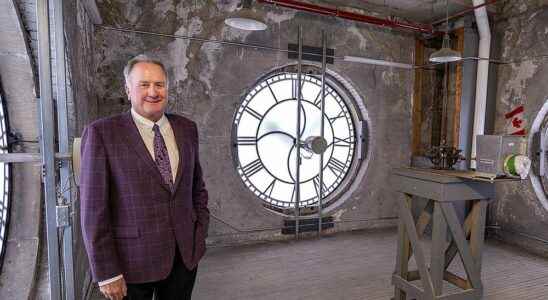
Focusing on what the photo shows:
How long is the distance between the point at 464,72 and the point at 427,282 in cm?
256

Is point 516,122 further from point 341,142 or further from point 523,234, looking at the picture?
point 341,142

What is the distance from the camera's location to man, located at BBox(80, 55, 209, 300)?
1.09 m

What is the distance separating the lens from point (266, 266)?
278 cm

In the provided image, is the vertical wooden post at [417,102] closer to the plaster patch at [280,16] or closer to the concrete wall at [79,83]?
the plaster patch at [280,16]

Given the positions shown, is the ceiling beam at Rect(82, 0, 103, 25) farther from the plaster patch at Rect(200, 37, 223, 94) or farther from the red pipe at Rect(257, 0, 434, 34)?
the red pipe at Rect(257, 0, 434, 34)

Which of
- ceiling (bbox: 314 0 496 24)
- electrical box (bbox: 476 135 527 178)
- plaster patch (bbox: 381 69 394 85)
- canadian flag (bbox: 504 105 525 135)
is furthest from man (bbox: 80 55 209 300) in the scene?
canadian flag (bbox: 504 105 525 135)

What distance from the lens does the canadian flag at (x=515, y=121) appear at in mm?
3375

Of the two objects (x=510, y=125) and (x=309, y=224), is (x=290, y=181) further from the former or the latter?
(x=510, y=125)

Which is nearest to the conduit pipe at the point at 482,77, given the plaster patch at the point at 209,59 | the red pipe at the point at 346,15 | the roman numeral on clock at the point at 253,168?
the red pipe at the point at 346,15

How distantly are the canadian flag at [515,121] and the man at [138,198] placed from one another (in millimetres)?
3573

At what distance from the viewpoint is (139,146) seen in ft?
3.78

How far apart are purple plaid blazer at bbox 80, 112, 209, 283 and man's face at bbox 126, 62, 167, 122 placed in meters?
0.08

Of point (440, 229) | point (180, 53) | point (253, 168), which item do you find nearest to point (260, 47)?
point (180, 53)

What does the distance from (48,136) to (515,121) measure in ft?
13.2
